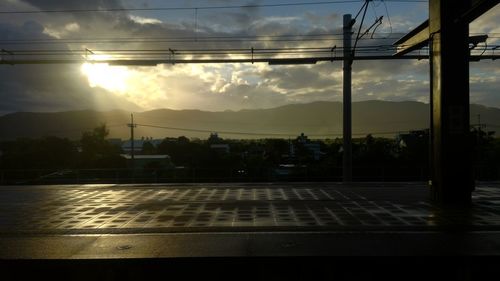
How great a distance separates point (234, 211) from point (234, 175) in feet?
79.6

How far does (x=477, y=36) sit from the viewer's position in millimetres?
18359

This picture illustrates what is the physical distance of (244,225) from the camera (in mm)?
11250

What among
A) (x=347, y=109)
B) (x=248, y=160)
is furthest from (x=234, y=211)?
(x=248, y=160)

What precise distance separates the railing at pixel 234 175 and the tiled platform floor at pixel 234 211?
12916mm

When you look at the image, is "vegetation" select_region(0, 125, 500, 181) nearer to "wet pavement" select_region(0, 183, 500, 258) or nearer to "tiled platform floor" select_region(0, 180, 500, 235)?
"tiled platform floor" select_region(0, 180, 500, 235)

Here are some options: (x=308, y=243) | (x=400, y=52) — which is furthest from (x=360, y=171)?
(x=308, y=243)

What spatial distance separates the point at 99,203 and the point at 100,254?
7.72 m

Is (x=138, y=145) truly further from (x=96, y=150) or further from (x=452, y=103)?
→ (x=452, y=103)

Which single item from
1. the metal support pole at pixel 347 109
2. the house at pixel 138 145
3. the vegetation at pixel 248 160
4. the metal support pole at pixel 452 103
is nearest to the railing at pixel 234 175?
the vegetation at pixel 248 160

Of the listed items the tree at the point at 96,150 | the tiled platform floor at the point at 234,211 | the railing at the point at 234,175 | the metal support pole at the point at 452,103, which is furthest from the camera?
the tree at the point at 96,150

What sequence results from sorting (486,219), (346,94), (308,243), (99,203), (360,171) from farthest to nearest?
(360,171) → (346,94) → (99,203) → (486,219) → (308,243)

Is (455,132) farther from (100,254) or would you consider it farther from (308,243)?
(100,254)

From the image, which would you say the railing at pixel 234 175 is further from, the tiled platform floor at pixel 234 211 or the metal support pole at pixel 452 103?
the metal support pole at pixel 452 103

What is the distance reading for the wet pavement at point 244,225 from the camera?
881 cm
